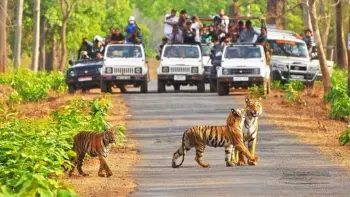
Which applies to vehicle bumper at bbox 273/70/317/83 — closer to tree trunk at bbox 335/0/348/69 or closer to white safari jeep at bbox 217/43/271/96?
tree trunk at bbox 335/0/348/69

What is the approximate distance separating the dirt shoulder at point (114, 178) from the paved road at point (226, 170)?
180mm

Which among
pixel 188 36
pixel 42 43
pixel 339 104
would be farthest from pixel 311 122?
pixel 42 43

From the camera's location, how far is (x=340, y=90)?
35938mm

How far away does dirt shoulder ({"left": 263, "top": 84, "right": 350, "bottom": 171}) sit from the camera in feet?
83.5

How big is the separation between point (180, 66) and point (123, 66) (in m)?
1.91

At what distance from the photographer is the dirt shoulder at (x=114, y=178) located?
1869 cm

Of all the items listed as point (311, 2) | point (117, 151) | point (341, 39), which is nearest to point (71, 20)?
point (341, 39)

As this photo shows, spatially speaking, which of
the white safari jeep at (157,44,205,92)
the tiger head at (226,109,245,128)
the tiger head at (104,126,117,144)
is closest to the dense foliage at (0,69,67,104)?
the white safari jeep at (157,44,205,92)

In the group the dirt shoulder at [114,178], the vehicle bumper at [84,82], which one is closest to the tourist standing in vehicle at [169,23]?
the vehicle bumper at [84,82]

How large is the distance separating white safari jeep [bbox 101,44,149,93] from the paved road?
12.8m

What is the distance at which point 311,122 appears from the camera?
33219 mm

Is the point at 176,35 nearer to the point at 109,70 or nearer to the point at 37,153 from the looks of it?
the point at 109,70

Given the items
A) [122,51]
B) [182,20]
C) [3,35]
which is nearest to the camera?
[122,51]

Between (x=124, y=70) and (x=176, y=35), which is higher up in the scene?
(x=176, y=35)
